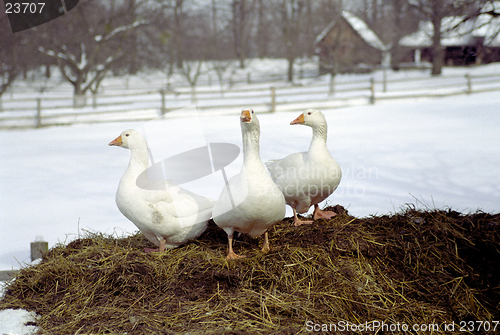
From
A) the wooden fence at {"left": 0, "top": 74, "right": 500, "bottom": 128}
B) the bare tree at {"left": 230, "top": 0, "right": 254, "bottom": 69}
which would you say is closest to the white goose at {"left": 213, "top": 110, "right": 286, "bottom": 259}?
the wooden fence at {"left": 0, "top": 74, "right": 500, "bottom": 128}

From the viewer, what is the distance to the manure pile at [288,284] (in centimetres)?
250

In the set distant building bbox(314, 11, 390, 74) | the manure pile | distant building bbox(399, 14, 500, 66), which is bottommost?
the manure pile

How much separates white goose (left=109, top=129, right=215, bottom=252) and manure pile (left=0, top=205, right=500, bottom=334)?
0.17m

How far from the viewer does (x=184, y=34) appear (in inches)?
688

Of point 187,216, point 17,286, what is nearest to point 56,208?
point 17,286

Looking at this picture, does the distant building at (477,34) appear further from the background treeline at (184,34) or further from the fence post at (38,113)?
the fence post at (38,113)

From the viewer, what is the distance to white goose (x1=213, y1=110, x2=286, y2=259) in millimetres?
2906

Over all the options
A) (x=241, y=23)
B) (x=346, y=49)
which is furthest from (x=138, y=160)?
(x=346, y=49)

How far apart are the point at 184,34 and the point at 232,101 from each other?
479cm

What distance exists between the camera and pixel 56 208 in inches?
228

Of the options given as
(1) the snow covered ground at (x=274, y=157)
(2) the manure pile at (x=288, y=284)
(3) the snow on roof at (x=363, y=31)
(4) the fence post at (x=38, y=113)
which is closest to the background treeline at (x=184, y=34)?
(3) the snow on roof at (x=363, y=31)

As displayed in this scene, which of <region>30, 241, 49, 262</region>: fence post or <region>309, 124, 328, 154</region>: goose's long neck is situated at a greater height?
<region>309, 124, 328, 154</region>: goose's long neck

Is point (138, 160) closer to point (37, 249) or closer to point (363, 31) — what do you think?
point (37, 249)

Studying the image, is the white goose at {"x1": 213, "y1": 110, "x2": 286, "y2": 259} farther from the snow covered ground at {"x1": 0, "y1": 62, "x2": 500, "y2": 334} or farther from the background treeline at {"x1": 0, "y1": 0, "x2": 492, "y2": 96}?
the background treeline at {"x1": 0, "y1": 0, "x2": 492, "y2": 96}
